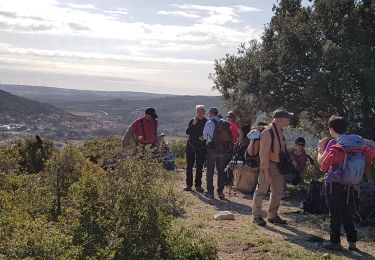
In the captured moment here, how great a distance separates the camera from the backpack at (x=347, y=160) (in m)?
6.77

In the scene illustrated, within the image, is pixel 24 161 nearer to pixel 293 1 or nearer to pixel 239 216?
pixel 239 216

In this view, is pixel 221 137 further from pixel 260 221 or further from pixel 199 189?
pixel 260 221

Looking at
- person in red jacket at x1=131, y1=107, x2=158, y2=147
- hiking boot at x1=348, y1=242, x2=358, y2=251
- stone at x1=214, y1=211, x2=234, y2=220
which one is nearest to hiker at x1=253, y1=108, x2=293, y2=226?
stone at x1=214, y1=211, x2=234, y2=220

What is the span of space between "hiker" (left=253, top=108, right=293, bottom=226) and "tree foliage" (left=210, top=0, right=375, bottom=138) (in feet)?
12.2

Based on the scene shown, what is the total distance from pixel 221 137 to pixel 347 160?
4.15m

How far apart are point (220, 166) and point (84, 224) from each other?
20.2 feet

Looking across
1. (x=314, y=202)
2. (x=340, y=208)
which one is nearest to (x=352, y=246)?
(x=340, y=208)

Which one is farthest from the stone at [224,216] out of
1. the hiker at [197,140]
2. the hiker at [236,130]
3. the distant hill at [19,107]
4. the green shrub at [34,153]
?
the distant hill at [19,107]

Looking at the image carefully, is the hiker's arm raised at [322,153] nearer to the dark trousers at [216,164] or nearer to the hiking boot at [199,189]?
the dark trousers at [216,164]

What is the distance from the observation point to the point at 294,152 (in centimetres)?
1216

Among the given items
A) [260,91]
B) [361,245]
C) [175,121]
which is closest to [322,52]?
[260,91]

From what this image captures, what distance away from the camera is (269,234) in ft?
25.7

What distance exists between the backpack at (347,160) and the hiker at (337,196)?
0.03m

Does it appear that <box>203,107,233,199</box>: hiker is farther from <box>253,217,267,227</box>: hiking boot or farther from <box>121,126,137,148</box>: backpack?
<box>253,217,267,227</box>: hiking boot
